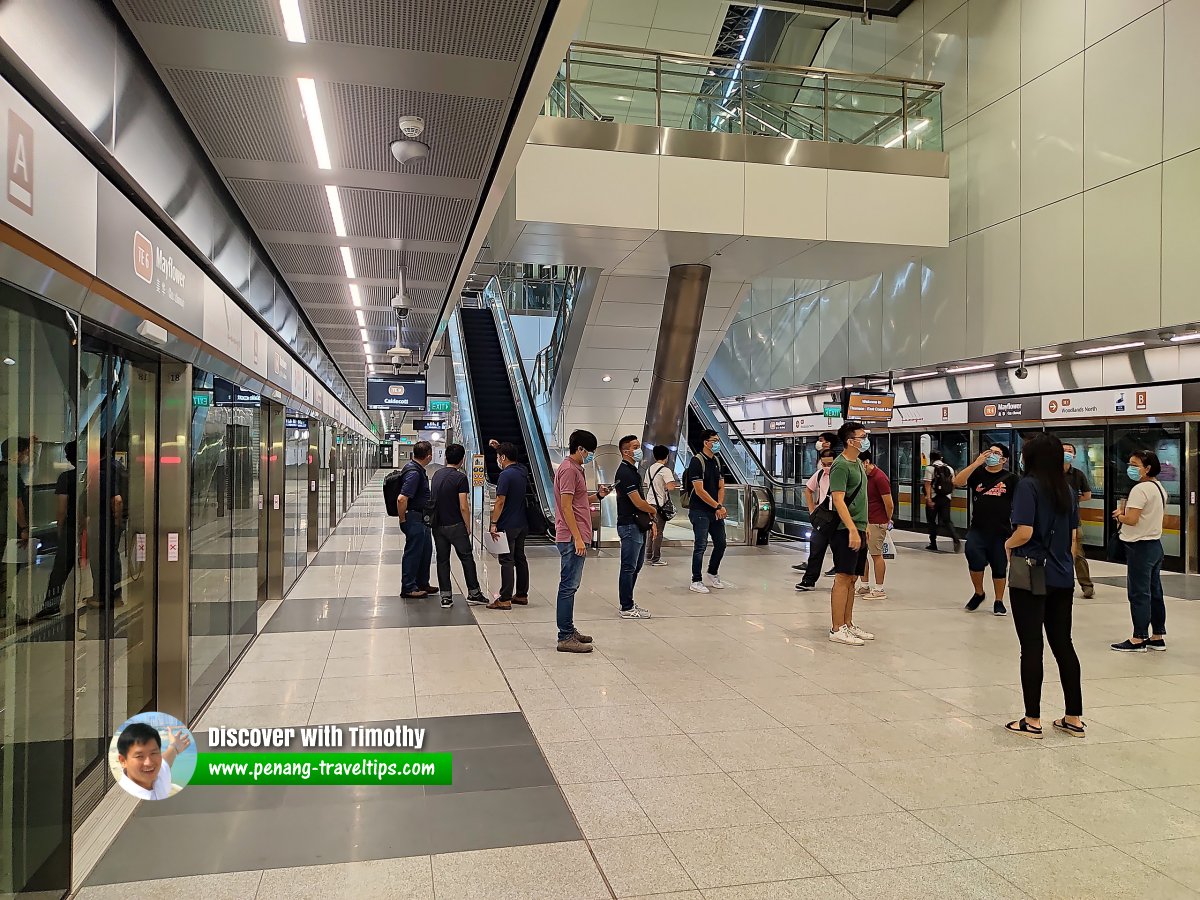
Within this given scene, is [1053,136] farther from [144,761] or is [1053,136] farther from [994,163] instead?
[144,761]

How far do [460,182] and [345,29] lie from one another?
Answer: 186 centimetres

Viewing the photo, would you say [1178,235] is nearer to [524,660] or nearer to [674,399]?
[674,399]

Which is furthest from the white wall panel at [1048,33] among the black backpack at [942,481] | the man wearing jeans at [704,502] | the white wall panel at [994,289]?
the man wearing jeans at [704,502]

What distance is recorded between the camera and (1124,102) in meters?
10.5

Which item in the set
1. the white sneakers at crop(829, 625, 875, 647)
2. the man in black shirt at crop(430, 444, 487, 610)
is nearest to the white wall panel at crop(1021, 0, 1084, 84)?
the white sneakers at crop(829, 625, 875, 647)

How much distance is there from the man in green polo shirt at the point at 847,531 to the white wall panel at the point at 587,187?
492cm

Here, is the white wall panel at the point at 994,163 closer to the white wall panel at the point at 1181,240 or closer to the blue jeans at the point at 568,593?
the white wall panel at the point at 1181,240

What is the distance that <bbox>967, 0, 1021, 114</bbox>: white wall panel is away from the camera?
40.9ft

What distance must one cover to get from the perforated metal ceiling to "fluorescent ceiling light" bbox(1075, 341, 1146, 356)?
32.4ft

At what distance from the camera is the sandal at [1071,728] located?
14.2 ft

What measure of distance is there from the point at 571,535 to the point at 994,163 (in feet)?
A: 35.1

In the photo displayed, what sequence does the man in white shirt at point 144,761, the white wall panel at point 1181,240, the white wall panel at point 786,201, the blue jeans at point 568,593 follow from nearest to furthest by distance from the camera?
the man in white shirt at point 144,761 < the blue jeans at point 568,593 < the white wall panel at point 1181,240 < the white wall panel at point 786,201

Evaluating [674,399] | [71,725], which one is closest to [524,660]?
[71,725]

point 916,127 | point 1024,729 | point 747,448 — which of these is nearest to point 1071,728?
point 1024,729
